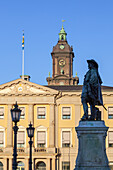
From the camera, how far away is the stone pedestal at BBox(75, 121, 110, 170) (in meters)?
17.7

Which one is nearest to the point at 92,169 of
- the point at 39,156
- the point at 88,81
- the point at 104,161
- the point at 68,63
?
the point at 104,161

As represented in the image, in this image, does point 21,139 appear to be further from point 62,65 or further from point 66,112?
point 62,65

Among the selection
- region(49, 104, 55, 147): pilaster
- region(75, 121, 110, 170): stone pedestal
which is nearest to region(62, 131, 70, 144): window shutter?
region(49, 104, 55, 147): pilaster

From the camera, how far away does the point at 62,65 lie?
106250mm

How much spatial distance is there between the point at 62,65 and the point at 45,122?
39.4 metres

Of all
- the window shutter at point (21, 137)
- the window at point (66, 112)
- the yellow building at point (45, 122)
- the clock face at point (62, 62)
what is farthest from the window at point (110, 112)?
the clock face at point (62, 62)

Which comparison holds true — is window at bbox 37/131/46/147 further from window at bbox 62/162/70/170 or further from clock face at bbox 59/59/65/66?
clock face at bbox 59/59/65/66

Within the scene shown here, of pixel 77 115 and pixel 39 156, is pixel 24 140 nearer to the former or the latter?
pixel 39 156

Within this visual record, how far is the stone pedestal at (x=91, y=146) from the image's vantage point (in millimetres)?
17703

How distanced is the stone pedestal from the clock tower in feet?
284

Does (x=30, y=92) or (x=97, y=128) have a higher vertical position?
(x=30, y=92)

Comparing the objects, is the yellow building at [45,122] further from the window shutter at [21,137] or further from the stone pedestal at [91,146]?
the stone pedestal at [91,146]

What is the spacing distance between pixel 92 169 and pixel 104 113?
50.9 metres

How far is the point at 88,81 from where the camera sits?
18359 mm
